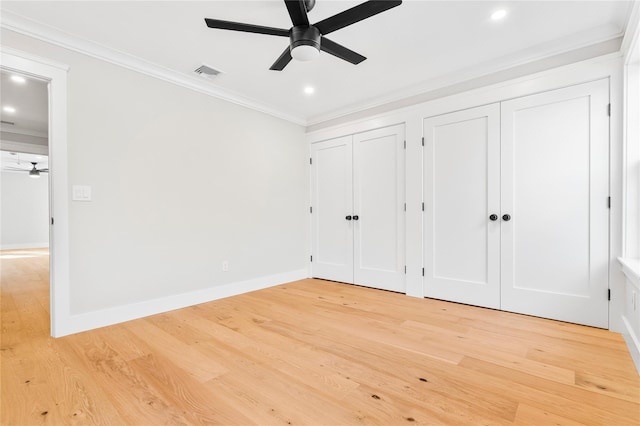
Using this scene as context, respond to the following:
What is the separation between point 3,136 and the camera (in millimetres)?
4797

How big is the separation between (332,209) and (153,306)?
2548mm

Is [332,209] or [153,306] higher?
[332,209]

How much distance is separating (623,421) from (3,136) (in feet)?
25.8

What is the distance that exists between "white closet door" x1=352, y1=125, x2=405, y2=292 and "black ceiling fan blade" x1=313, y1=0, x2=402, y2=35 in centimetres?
197

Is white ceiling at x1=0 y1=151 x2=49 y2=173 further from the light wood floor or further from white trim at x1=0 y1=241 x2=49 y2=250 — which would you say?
the light wood floor

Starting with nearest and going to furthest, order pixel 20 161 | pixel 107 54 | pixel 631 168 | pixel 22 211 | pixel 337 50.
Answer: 1. pixel 337 50
2. pixel 631 168
3. pixel 107 54
4. pixel 20 161
5. pixel 22 211

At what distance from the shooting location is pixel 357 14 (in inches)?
68.4

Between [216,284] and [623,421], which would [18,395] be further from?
[623,421]

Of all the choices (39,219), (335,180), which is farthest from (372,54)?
(39,219)

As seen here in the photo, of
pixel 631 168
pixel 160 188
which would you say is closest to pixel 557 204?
pixel 631 168

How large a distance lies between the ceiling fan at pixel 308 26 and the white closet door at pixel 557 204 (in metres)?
1.92

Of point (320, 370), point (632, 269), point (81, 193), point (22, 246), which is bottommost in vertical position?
point (22, 246)

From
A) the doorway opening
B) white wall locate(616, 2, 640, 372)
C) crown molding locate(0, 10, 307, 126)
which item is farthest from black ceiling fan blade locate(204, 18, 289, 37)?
white wall locate(616, 2, 640, 372)

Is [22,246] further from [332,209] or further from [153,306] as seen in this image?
[332,209]
